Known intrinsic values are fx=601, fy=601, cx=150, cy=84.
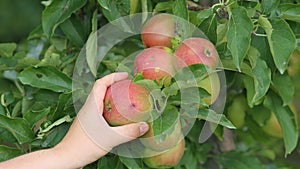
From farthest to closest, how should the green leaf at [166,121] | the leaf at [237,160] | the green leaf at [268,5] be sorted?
the leaf at [237,160], the green leaf at [268,5], the green leaf at [166,121]

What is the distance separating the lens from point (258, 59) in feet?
3.25

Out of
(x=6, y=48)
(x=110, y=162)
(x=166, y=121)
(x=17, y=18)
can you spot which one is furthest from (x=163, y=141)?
(x=17, y=18)

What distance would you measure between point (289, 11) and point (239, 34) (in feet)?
0.43

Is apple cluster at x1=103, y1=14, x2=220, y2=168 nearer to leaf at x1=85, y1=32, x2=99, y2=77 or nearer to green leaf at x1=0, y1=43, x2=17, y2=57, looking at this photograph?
leaf at x1=85, y1=32, x2=99, y2=77

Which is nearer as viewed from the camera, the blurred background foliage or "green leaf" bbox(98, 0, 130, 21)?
"green leaf" bbox(98, 0, 130, 21)

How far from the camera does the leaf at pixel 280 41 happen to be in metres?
0.94

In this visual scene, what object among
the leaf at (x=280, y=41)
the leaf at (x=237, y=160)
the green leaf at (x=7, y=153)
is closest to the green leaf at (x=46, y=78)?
the green leaf at (x=7, y=153)

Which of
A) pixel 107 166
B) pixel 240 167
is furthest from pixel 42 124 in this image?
pixel 240 167

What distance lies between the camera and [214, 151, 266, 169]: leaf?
1.33 meters

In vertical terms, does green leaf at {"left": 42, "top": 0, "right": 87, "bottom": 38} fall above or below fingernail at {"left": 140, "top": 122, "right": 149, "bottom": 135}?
above

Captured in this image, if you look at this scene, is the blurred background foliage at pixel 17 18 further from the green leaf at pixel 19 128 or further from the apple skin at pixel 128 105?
the apple skin at pixel 128 105

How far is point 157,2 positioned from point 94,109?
317 millimetres

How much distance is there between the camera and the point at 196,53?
940 millimetres

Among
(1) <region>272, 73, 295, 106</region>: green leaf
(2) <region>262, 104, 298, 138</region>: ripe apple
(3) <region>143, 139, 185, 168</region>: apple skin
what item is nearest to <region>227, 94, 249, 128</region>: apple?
A: (2) <region>262, 104, 298, 138</region>: ripe apple
